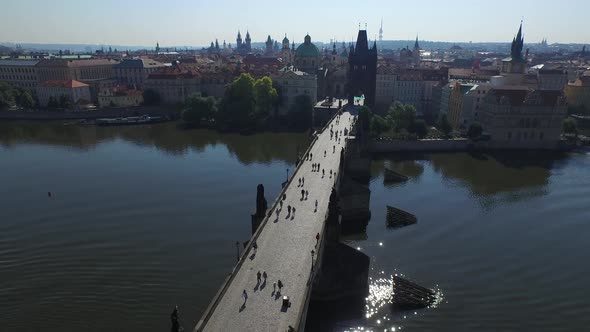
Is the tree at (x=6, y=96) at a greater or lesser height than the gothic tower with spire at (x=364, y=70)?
lesser

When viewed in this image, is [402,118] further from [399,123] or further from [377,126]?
[377,126]

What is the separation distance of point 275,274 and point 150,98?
89.8 metres

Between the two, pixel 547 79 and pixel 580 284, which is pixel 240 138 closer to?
pixel 580 284

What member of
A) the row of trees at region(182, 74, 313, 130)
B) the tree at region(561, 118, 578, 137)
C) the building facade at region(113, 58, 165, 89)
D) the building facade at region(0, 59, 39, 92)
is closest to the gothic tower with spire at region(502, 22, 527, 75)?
the tree at region(561, 118, 578, 137)

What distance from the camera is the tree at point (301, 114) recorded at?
91125mm

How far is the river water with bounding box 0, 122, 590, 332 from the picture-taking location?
28.1 metres

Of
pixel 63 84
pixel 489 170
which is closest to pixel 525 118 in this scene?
pixel 489 170

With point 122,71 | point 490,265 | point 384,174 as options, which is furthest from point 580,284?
point 122,71

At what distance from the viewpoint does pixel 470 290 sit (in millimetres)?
30875

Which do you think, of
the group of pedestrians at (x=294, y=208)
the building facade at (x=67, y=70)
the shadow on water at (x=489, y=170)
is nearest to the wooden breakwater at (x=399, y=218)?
the group of pedestrians at (x=294, y=208)

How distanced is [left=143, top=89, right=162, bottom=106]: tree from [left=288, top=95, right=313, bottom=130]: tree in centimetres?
3503

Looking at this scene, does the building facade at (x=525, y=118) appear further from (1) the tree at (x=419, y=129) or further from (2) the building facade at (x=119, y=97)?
(2) the building facade at (x=119, y=97)

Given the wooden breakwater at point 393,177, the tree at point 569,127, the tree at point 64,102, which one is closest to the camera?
the wooden breakwater at point 393,177

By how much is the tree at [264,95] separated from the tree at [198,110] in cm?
885
